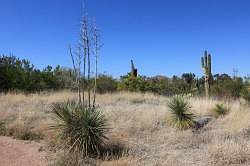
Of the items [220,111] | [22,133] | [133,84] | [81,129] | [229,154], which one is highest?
[133,84]

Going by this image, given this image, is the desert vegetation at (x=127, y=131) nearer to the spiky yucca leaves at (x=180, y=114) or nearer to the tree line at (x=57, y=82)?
the spiky yucca leaves at (x=180, y=114)

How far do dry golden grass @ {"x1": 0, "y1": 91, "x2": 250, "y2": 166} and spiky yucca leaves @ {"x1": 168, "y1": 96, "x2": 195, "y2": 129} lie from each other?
39 centimetres

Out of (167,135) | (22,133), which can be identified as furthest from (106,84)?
(22,133)

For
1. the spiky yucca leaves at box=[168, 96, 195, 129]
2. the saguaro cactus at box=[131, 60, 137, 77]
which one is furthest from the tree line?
the spiky yucca leaves at box=[168, 96, 195, 129]

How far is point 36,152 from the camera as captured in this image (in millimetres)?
8039

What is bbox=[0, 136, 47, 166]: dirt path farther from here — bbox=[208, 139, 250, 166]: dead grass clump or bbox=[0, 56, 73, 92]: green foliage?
bbox=[0, 56, 73, 92]: green foliage

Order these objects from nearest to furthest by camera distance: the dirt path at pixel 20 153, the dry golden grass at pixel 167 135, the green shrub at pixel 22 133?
the dirt path at pixel 20 153 < the dry golden grass at pixel 167 135 < the green shrub at pixel 22 133

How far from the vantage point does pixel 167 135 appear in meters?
11.1

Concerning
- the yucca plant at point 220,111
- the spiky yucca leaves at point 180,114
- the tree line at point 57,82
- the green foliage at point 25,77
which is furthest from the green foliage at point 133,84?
the spiky yucca leaves at point 180,114

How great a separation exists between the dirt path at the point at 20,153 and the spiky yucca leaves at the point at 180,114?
565 centimetres

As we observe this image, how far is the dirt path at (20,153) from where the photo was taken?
284 inches

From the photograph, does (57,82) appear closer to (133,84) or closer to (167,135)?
(133,84)

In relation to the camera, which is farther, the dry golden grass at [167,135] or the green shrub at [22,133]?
the green shrub at [22,133]

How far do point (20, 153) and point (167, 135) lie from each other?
495cm
